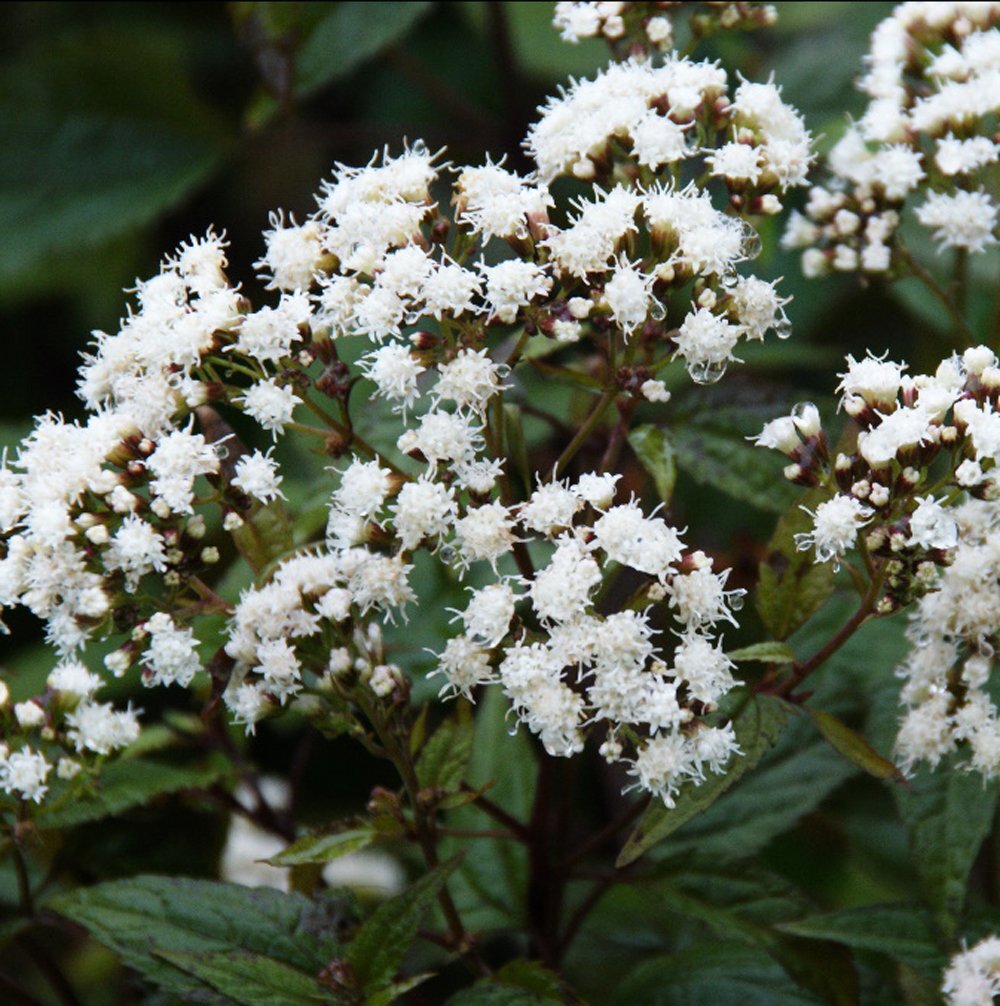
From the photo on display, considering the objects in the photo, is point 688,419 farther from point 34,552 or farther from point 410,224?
point 34,552

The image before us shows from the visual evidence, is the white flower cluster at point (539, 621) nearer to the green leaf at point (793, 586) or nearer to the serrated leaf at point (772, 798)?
the green leaf at point (793, 586)

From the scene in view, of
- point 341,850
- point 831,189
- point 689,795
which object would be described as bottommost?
point 689,795

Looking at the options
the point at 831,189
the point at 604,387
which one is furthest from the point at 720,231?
the point at 831,189

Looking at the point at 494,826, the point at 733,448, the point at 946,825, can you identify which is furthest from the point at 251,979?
the point at 733,448

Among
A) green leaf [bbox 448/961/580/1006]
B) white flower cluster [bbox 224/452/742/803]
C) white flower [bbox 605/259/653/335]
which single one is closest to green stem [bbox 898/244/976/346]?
white flower [bbox 605/259/653/335]

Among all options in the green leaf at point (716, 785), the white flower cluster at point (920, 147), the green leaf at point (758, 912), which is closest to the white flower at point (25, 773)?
the green leaf at point (716, 785)

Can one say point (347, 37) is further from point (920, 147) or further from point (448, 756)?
point (448, 756)
